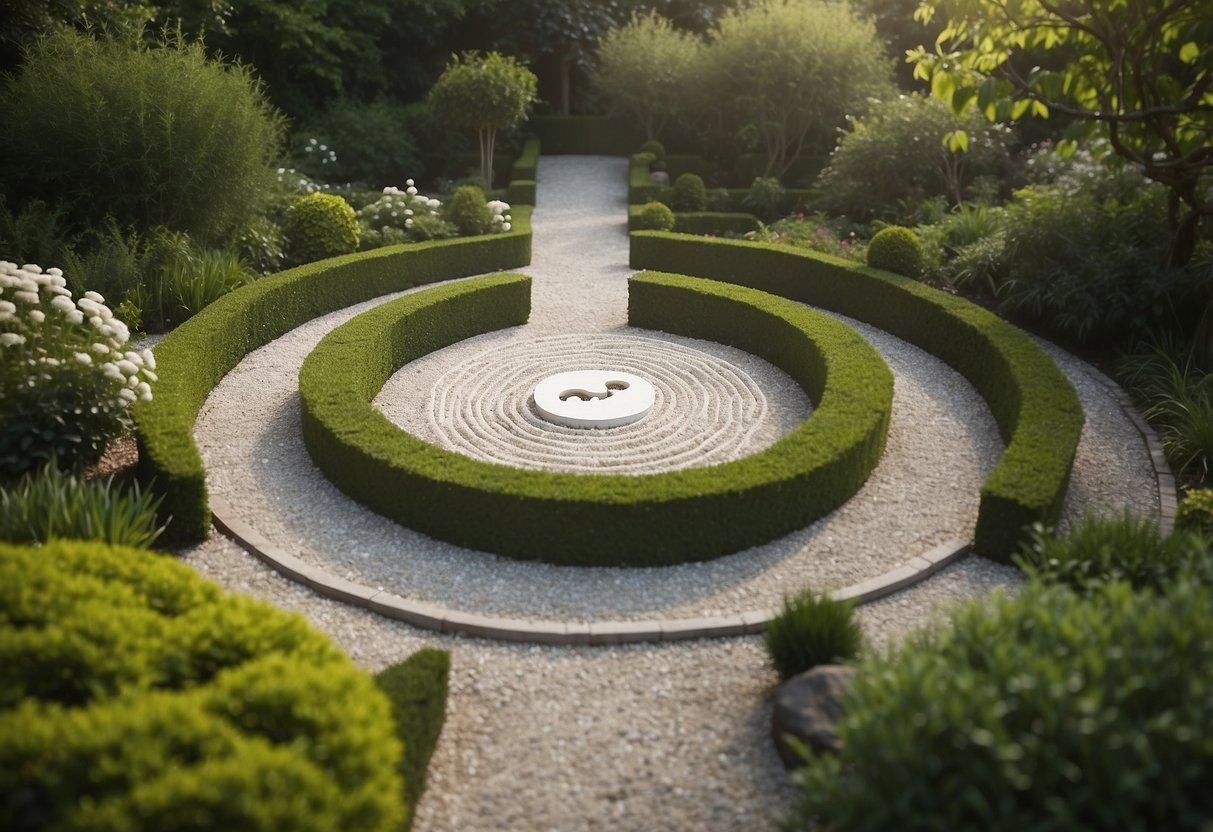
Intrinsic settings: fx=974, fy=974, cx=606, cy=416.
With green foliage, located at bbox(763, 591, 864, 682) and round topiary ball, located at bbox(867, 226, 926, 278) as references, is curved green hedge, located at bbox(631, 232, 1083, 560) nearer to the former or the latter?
round topiary ball, located at bbox(867, 226, 926, 278)

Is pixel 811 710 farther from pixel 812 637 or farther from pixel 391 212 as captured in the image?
pixel 391 212

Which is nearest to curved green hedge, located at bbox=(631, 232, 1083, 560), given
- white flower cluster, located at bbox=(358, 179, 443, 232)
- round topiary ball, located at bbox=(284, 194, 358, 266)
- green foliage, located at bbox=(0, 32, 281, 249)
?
white flower cluster, located at bbox=(358, 179, 443, 232)

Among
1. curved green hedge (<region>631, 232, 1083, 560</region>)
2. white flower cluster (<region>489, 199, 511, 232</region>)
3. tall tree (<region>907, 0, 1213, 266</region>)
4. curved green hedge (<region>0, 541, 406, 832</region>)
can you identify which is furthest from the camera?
white flower cluster (<region>489, 199, 511, 232</region>)

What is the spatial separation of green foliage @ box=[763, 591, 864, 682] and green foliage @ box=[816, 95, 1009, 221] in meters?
13.2

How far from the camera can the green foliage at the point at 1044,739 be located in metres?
4.11

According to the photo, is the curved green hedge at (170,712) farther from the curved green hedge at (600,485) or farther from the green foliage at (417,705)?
the curved green hedge at (600,485)

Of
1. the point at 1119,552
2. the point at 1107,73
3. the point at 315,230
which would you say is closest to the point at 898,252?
the point at 1107,73

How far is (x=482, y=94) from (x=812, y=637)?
16502mm

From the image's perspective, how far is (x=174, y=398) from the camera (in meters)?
9.09

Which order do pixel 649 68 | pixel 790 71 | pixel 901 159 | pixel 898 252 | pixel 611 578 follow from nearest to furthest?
pixel 611 578, pixel 898 252, pixel 901 159, pixel 790 71, pixel 649 68

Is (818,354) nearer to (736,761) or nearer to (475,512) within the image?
(475,512)

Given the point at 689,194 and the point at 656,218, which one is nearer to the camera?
the point at 656,218

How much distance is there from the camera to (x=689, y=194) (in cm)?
1972

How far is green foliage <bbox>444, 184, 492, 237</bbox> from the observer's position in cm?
1694
